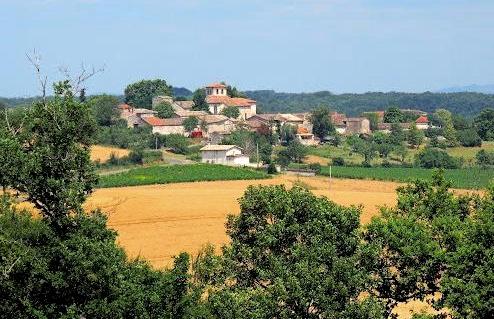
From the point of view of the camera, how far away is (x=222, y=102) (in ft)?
426

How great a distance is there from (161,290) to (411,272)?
23.8 ft

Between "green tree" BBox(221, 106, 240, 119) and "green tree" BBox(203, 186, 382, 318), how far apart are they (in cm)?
10328

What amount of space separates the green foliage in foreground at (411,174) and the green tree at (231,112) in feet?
137

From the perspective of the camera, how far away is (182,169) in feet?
246

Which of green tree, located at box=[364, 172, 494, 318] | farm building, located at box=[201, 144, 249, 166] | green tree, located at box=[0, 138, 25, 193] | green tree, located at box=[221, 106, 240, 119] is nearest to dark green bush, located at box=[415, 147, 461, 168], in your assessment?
farm building, located at box=[201, 144, 249, 166]

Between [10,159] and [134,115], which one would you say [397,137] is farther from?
[10,159]

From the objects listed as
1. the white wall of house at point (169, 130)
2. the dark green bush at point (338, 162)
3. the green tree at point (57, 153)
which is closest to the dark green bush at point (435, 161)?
the dark green bush at point (338, 162)

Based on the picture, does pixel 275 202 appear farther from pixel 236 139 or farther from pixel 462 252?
pixel 236 139

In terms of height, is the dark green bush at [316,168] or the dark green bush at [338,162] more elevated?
the dark green bush at [316,168]

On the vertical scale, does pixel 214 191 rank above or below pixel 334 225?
below

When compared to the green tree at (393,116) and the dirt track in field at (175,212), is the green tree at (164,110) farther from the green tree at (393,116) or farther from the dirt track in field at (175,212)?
the green tree at (393,116)

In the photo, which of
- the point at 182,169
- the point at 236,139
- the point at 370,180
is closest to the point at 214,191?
the point at 182,169

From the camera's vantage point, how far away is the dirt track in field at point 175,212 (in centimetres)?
4022

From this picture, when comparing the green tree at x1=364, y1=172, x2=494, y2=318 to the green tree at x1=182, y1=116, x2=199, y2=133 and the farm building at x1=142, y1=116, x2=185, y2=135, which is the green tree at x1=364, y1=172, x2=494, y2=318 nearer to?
the farm building at x1=142, y1=116, x2=185, y2=135
